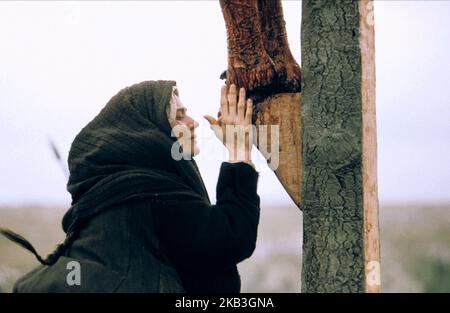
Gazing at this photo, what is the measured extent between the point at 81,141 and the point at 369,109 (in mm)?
1233

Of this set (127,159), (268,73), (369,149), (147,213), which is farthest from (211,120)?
(369,149)

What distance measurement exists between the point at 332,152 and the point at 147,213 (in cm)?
79

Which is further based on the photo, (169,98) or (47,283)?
(169,98)

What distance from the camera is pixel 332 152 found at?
2.97m

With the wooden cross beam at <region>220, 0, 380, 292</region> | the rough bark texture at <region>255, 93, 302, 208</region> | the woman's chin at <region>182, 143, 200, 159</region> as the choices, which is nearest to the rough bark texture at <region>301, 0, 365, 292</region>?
the wooden cross beam at <region>220, 0, 380, 292</region>

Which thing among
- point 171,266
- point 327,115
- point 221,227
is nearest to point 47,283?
point 171,266

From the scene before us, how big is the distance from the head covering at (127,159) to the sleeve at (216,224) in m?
0.10

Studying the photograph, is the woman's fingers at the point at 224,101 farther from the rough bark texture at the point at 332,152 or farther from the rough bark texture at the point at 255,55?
the rough bark texture at the point at 332,152

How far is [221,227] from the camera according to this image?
295cm

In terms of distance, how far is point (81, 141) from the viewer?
3.18 meters
